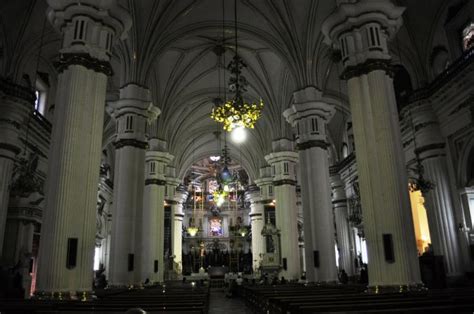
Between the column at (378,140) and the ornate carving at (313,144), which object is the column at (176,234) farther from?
the column at (378,140)

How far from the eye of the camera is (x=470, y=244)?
531 inches

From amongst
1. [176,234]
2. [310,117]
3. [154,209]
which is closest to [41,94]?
[154,209]

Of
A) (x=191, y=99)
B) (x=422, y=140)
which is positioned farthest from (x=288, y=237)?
(x=191, y=99)

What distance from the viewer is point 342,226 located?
78.6 feet

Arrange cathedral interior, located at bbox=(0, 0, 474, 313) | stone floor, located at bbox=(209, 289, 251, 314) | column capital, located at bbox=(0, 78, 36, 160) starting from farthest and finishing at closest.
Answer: column capital, located at bbox=(0, 78, 36, 160) < stone floor, located at bbox=(209, 289, 251, 314) < cathedral interior, located at bbox=(0, 0, 474, 313)

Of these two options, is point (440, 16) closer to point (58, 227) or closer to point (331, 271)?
point (331, 271)

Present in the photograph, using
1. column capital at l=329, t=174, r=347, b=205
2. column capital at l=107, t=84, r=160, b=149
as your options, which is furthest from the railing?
column capital at l=107, t=84, r=160, b=149

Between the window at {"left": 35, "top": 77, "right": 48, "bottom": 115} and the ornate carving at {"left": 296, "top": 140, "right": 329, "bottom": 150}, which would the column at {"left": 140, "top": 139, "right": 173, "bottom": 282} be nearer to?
the window at {"left": 35, "top": 77, "right": 48, "bottom": 115}

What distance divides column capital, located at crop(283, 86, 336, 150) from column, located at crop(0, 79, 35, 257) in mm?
10011

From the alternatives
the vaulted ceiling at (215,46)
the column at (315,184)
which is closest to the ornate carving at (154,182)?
the vaulted ceiling at (215,46)

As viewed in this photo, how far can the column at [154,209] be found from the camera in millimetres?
18875

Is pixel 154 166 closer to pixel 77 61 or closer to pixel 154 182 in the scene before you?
pixel 154 182

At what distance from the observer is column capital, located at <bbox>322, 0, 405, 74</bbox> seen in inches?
404

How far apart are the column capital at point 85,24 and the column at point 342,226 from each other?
18192 mm
